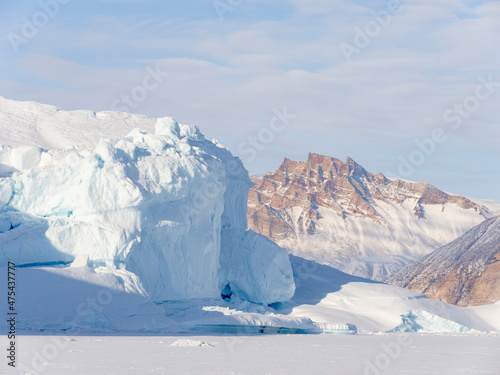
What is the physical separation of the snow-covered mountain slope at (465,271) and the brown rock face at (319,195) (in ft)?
213

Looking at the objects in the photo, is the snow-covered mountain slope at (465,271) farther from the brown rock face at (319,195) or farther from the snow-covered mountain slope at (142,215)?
the brown rock face at (319,195)

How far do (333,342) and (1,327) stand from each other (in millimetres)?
12878

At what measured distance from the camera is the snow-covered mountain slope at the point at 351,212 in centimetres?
17112

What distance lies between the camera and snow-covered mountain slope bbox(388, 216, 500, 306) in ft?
303

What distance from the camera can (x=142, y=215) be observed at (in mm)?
33875

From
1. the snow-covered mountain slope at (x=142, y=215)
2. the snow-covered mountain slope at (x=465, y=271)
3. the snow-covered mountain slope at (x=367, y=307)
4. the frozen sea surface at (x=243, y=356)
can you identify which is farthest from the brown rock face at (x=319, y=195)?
the frozen sea surface at (x=243, y=356)

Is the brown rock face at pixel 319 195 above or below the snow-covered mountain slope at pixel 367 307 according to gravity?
above

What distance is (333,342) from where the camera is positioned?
31.9 m

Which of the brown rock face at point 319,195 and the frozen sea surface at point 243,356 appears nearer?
the frozen sea surface at point 243,356

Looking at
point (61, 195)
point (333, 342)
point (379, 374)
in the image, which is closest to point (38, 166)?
point (61, 195)

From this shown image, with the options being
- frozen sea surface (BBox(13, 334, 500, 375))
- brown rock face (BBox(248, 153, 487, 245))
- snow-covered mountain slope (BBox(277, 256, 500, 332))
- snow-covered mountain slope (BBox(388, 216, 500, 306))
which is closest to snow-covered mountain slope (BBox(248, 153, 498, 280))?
brown rock face (BBox(248, 153, 487, 245))

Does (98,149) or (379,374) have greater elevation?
(98,149)

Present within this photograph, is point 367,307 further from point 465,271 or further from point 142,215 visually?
point 465,271

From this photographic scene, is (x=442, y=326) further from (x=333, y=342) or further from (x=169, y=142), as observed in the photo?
(x=169, y=142)
